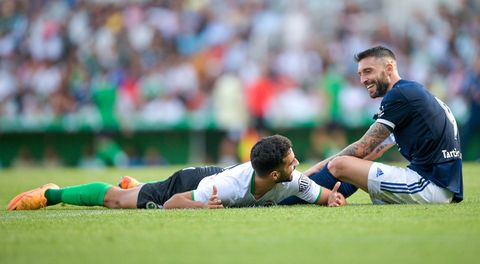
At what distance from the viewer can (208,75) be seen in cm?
2214

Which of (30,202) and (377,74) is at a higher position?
(377,74)

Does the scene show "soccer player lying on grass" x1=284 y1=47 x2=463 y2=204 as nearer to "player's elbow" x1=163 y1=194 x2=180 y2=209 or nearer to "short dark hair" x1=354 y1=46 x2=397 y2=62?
"short dark hair" x1=354 y1=46 x2=397 y2=62

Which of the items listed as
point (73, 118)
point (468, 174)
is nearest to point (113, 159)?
point (73, 118)

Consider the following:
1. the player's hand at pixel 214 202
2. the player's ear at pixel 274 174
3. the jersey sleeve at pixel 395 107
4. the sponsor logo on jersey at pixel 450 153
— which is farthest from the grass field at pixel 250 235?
the jersey sleeve at pixel 395 107

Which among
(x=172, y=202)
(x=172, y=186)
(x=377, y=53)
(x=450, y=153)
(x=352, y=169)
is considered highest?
(x=377, y=53)

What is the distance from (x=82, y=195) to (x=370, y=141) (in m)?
2.82

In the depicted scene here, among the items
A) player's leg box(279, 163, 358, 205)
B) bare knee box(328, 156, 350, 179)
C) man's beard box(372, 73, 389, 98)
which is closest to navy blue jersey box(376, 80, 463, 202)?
man's beard box(372, 73, 389, 98)

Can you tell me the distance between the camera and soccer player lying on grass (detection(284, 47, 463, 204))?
8.02 metres

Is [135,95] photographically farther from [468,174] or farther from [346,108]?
[468,174]

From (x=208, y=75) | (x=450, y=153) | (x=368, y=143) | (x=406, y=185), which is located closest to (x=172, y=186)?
(x=368, y=143)

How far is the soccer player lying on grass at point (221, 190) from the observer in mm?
7672

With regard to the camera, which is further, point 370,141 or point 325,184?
point 325,184

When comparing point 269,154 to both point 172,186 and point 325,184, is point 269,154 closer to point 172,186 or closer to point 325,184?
point 325,184

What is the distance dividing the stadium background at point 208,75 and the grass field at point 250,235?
12603mm
